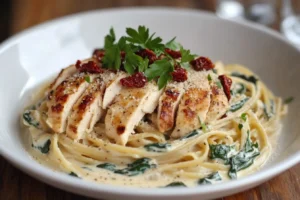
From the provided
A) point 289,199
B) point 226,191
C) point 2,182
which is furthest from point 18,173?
point 289,199

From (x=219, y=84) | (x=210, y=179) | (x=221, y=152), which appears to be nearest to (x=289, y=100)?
(x=219, y=84)

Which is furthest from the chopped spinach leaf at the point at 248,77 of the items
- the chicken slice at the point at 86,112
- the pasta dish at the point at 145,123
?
the chicken slice at the point at 86,112

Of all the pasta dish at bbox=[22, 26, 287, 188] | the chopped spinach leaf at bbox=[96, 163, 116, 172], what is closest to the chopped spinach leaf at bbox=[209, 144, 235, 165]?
the pasta dish at bbox=[22, 26, 287, 188]

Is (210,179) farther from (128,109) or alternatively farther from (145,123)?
(128,109)

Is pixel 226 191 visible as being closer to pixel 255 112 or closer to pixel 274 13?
pixel 255 112

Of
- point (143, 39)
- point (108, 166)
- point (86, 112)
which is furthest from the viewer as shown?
point (143, 39)

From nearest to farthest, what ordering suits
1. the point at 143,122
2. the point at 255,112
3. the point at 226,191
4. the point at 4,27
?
the point at 226,191, the point at 143,122, the point at 255,112, the point at 4,27

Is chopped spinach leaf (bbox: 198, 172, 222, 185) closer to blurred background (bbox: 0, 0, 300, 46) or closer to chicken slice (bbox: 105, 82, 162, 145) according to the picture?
chicken slice (bbox: 105, 82, 162, 145)
